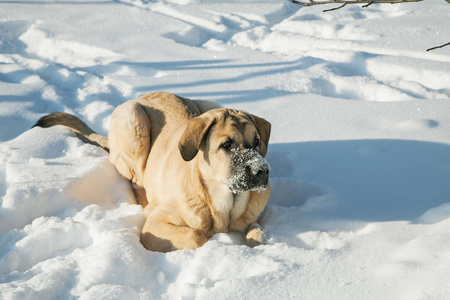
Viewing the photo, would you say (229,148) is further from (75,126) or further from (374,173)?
(75,126)

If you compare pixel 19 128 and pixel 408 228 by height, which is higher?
pixel 408 228

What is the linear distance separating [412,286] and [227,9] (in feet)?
29.2

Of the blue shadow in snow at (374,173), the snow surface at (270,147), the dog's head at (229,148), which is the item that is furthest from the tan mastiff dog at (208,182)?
the blue shadow in snow at (374,173)

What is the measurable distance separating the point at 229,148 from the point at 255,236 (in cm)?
74

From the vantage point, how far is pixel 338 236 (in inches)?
145

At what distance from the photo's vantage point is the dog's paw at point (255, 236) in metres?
3.70

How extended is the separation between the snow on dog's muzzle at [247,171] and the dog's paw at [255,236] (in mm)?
432

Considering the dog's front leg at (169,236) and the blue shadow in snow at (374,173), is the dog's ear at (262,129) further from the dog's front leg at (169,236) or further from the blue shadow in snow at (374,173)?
the dog's front leg at (169,236)

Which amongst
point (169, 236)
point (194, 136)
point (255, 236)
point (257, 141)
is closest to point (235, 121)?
point (257, 141)

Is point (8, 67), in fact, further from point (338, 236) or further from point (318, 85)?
point (338, 236)

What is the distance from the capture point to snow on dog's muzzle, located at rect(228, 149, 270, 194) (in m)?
3.43

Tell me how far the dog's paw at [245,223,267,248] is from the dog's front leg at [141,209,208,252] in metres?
0.36

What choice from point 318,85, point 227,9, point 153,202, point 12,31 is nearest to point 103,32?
point 12,31

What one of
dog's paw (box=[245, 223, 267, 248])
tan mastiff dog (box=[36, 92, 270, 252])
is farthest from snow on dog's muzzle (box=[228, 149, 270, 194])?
dog's paw (box=[245, 223, 267, 248])
